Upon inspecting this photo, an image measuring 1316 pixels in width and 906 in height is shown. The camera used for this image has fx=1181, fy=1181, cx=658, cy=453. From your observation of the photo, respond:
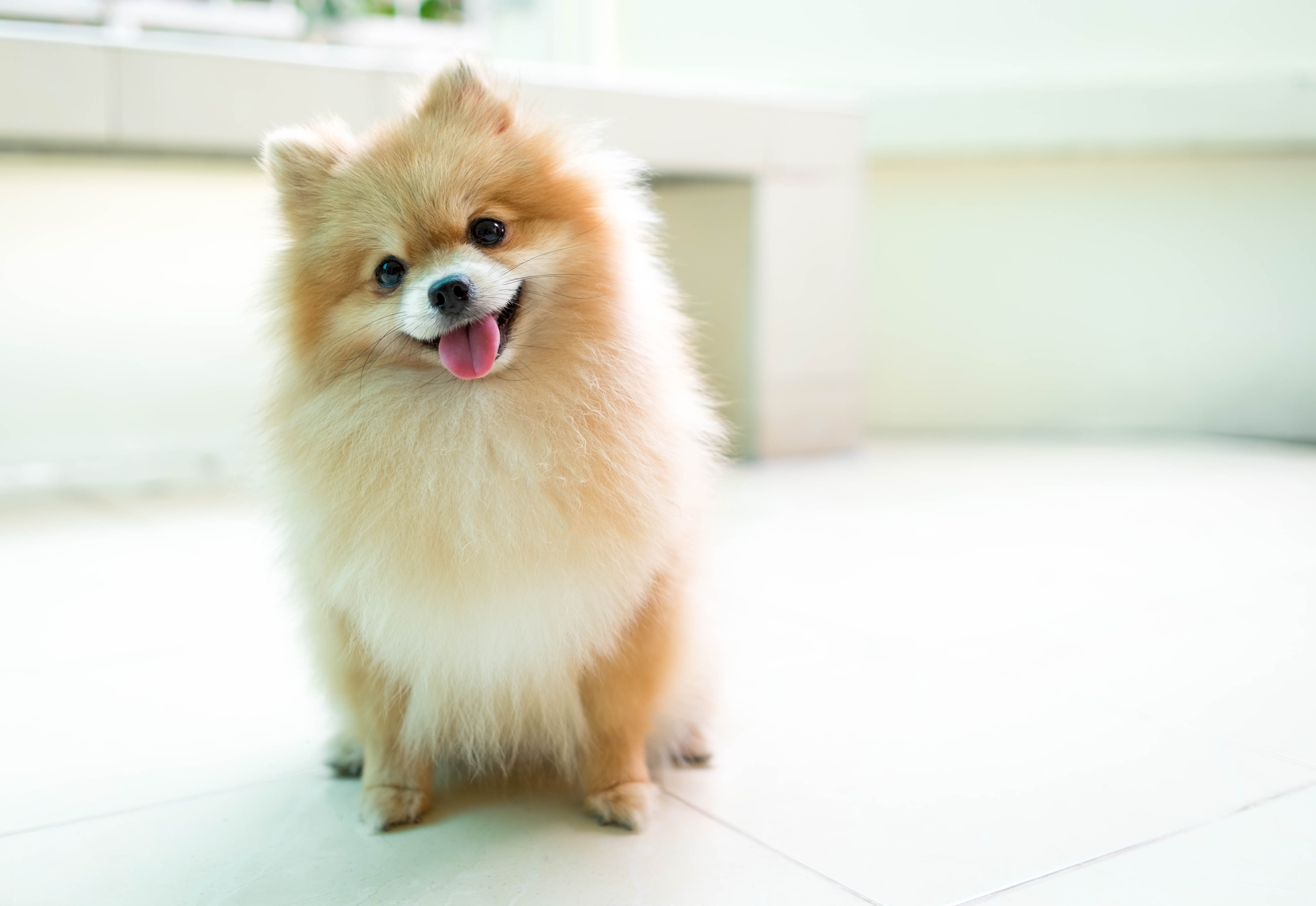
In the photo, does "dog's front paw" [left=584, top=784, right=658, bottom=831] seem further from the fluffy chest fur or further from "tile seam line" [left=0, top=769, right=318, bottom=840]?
"tile seam line" [left=0, top=769, right=318, bottom=840]

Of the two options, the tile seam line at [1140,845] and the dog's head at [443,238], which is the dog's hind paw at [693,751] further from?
the dog's head at [443,238]

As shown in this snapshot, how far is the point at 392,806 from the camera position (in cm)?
147

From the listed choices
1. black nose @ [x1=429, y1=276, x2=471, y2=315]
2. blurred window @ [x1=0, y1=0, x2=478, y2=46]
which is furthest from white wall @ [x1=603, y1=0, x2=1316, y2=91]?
black nose @ [x1=429, y1=276, x2=471, y2=315]

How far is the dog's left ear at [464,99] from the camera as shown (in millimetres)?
1479

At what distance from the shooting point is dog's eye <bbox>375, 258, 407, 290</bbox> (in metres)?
1.41

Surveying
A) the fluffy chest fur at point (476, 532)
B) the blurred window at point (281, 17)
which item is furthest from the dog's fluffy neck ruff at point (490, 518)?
the blurred window at point (281, 17)

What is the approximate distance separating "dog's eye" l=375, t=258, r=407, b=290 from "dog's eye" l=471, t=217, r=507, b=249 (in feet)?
0.30

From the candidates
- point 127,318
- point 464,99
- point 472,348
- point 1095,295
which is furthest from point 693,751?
point 1095,295

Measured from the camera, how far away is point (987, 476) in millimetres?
3877

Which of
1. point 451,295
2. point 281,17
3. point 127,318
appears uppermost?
point 281,17

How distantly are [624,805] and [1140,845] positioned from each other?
0.61 m

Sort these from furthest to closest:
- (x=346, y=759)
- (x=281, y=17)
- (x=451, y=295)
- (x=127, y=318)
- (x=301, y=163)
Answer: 1. (x=281, y=17)
2. (x=127, y=318)
3. (x=346, y=759)
4. (x=301, y=163)
5. (x=451, y=295)

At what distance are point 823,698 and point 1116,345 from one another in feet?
11.0

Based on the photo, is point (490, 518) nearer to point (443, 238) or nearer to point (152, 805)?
point (443, 238)
